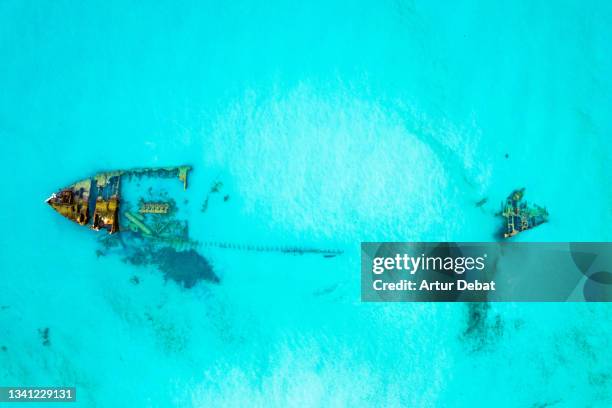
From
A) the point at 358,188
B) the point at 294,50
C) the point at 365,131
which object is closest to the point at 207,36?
the point at 294,50

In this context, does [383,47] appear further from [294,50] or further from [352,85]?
[294,50]

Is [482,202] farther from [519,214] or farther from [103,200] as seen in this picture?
[103,200]

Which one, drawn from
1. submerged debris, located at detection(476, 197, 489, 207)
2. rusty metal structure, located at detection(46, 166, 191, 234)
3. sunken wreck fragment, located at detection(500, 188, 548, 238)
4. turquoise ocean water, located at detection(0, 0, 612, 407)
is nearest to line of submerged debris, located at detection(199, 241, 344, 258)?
turquoise ocean water, located at detection(0, 0, 612, 407)

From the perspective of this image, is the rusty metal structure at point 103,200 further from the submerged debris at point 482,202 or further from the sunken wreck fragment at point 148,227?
the submerged debris at point 482,202

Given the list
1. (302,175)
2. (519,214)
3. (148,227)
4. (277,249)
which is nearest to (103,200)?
(148,227)

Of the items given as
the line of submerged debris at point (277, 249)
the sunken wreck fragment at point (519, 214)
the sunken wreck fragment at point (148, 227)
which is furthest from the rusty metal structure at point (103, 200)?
the sunken wreck fragment at point (519, 214)

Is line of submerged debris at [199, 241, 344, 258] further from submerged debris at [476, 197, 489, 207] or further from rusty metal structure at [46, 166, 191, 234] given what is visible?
submerged debris at [476, 197, 489, 207]

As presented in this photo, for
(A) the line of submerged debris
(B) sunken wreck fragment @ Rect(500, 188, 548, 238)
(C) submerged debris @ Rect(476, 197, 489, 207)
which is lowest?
(A) the line of submerged debris
